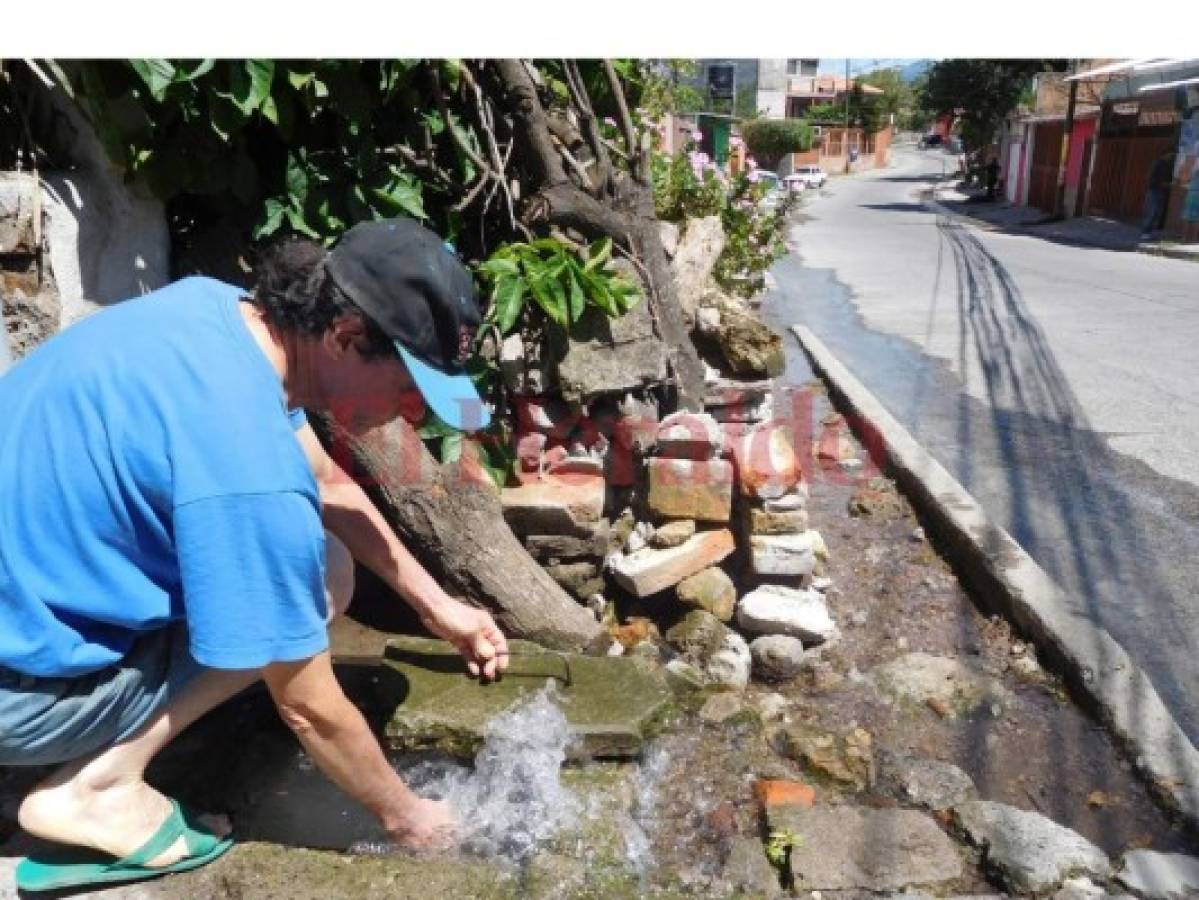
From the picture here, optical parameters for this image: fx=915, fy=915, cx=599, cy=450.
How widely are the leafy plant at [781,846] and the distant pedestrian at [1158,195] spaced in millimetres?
18815

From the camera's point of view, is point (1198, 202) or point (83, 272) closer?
point (83, 272)

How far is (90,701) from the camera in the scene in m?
1.86

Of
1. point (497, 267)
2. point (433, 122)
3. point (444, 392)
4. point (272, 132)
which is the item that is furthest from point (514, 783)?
point (433, 122)

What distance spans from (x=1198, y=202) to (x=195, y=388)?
19325mm

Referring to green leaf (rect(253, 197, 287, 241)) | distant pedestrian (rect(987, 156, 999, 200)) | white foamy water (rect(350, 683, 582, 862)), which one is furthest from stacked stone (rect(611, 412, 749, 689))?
distant pedestrian (rect(987, 156, 999, 200))

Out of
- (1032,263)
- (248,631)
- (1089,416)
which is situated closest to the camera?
(248,631)

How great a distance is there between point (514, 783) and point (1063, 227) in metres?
23.0

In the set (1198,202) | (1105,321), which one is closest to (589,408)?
(1105,321)

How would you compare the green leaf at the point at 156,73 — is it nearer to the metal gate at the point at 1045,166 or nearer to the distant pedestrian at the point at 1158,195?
the distant pedestrian at the point at 1158,195

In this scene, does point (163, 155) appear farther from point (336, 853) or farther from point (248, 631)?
point (336, 853)

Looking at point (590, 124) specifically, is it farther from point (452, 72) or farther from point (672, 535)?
point (672, 535)

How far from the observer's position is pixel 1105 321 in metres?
9.27

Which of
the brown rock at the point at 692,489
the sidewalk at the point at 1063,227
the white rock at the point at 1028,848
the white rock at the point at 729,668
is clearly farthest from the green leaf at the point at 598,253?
the sidewalk at the point at 1063,227

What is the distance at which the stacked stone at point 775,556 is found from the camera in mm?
3490
